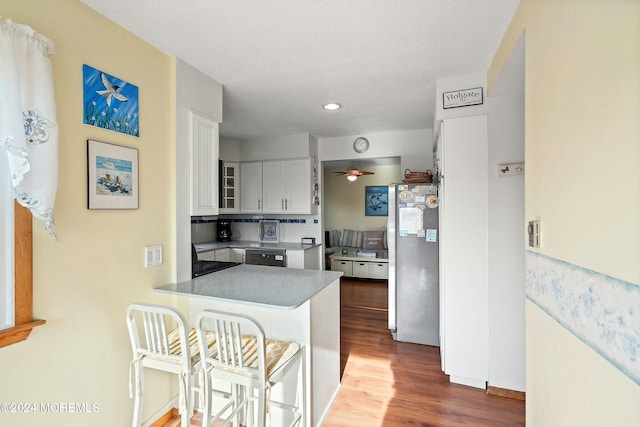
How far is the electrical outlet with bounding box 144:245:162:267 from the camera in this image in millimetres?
1803

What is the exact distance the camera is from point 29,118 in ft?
3.84

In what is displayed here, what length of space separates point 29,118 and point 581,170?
197 centimetres

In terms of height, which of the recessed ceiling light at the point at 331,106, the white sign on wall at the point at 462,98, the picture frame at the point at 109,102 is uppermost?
the recessed ceiling light at the point at 331,106

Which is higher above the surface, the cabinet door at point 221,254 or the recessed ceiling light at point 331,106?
the recessed ceiling light at point 331,106

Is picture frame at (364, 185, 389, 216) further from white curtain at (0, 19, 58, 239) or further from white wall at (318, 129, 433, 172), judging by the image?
white curtain at (0, 19, 58, 239)

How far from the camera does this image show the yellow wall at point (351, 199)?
621 centimetres

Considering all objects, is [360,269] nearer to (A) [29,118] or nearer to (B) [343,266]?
(B) [343,266]

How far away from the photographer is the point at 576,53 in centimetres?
89

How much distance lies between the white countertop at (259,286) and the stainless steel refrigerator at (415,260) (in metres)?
1.14

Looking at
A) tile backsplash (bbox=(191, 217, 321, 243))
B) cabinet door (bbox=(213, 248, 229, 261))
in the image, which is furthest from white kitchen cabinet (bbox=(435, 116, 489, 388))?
cabinet door (bbox=(213, 248, 229, 261))

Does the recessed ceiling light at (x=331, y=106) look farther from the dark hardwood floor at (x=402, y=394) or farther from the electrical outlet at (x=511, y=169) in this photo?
the dark hardwood floor at (x=402, y=394)

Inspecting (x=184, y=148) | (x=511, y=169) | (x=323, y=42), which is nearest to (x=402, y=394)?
(x=511, y=169)

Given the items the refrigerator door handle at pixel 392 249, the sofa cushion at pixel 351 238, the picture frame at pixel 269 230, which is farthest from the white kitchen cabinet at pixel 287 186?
the sofa cushion at pixel 351 238

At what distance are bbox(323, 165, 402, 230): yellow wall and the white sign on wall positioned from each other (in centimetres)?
383
